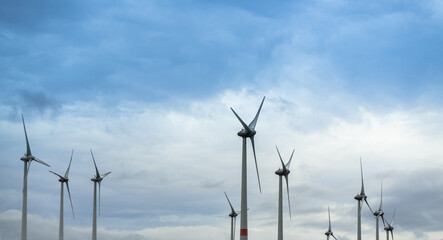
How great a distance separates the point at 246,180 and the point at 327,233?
118 meters

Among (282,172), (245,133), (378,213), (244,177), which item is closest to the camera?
(244,177)

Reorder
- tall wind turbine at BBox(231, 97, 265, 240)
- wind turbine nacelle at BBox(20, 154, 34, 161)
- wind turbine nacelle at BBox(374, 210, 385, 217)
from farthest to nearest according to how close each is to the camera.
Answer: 1. wind turbine nacelle at BBox(374, 210, 385, 217)
2. wind turbine nacelle at BBox(20, 154, 34, 161)
3. tall wind turbine at BBox(231, 97, 265, 240)

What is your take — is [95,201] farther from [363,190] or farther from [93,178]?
[363,190]

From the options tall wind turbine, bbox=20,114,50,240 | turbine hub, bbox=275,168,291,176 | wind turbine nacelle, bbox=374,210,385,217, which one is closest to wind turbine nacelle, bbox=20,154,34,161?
tall wind turbine, bbox=20,114,50,240

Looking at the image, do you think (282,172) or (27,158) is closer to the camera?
(282,172)

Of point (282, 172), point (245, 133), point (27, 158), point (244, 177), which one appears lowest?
point (244, 177)

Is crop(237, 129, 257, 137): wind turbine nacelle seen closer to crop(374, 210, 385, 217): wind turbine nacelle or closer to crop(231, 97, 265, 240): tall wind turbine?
crop(231, 97, 265, 240): tall wind turbine

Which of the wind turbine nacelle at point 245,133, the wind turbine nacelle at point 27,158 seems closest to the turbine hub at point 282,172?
the wind turbine nacelle at point 245,133

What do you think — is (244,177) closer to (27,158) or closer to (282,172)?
(282,172)

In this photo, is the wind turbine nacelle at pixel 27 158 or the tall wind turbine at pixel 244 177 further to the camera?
the wind turbine nacelle at pixel 27 158

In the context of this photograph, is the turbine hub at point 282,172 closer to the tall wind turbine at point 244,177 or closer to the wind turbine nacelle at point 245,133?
the tall wind turbine at point 244,177

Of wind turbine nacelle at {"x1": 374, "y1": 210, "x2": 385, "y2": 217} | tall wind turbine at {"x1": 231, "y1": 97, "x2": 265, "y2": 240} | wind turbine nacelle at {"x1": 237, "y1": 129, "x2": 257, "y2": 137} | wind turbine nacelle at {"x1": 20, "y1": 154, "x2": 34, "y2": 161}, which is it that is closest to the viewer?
tall wind turbine at {"x1": 231, "y1": 97, "x2": 265, "y2": 240}

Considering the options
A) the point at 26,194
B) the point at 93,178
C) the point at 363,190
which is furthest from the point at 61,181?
the point at 363,190

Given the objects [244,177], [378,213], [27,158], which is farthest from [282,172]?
[378,213]
